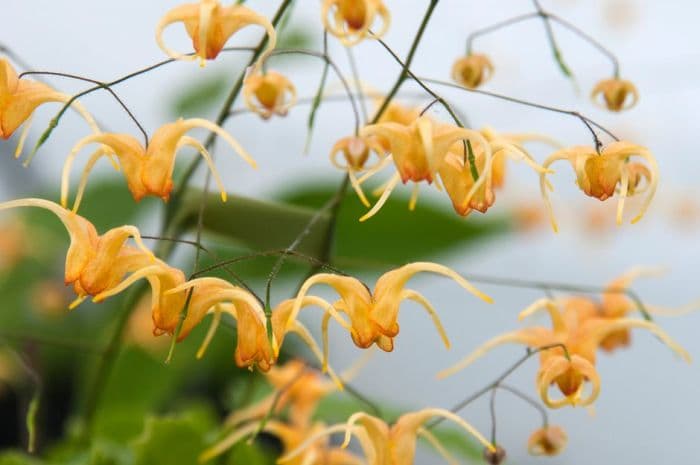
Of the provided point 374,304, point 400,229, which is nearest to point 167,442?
point 374,304

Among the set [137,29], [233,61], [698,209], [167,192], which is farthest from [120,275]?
[137,29]

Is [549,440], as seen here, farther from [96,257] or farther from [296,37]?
Result: [296,37]

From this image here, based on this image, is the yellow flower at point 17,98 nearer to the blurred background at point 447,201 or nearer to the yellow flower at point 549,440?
the yellow flower at point 549,440

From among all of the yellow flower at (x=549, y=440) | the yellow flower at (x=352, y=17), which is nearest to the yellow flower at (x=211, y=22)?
the yellow flower at (x=352, y=17)

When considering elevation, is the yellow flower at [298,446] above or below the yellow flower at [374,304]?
below

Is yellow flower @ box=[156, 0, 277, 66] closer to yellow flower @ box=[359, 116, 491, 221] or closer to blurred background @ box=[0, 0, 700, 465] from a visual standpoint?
yellow flower @ box=[359, 116, 491, 221]

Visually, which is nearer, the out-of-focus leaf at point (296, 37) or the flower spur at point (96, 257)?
the flower spur at point (96, 257)
